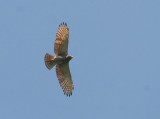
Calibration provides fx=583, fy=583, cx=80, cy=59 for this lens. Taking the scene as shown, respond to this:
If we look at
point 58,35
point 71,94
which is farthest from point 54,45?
point 71,94

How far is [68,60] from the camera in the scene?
2761 centimetres

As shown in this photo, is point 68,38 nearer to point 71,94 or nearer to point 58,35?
point 58,35

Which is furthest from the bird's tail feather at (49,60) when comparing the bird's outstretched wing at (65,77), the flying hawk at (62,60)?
the bird's outstretched wing at (65,77)

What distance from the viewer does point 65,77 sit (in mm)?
28062

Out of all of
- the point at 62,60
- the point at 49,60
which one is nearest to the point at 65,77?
the point at 62,60

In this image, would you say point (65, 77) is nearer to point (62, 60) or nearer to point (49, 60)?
point (62, 60)

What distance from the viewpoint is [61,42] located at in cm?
2712

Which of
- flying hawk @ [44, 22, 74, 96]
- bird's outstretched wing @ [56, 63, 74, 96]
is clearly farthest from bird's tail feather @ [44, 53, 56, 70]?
bird's outstretched wing @ [56, 63, 74, 96]

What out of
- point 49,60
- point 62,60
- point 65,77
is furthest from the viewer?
point 65,77

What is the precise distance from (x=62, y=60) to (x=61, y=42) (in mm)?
890

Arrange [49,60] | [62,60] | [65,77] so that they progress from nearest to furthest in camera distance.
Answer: [49,60]
[62,60]
[65,77]

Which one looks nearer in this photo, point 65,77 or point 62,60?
point 62,60

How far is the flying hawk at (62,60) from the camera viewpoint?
Answer: 27.0 metres

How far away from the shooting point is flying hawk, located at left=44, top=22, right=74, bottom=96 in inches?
1061
